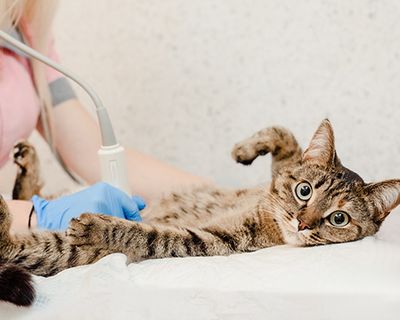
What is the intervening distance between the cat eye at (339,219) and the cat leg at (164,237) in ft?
0.39

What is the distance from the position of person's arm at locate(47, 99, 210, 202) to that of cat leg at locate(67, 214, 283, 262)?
1.36 ft

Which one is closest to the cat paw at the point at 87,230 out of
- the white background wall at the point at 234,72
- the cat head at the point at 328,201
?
the cat head at the point at 328,201

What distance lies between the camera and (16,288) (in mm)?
787

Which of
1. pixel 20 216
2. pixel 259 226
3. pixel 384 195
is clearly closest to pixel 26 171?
pixel 20 216

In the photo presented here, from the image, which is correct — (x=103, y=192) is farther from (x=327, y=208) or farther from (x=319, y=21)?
(x=319, y=21)

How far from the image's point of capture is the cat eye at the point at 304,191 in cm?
110

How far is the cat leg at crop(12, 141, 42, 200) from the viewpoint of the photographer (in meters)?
1.43

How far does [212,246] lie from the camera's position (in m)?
1.08

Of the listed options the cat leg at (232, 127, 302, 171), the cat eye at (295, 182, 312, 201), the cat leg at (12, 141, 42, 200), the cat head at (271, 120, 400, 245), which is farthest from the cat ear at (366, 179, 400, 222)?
the cat leg at (12, 141, 42, 200)

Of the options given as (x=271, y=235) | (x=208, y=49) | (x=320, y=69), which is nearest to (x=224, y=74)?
(x=208, y=49)

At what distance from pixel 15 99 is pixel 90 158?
265 millimetres

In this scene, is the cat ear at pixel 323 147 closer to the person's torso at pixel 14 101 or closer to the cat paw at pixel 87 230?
the cat paw at pixel 87 230

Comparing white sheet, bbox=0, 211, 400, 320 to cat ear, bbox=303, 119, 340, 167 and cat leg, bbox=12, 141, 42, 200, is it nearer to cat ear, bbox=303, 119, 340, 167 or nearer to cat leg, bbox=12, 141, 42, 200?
cat ear, bbox=303, 119, 340, 167

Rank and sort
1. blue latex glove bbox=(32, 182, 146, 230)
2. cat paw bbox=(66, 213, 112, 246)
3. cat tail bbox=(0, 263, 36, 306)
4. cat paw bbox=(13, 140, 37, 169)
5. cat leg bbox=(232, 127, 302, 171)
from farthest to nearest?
cat paw bbox=(13, 140, 37, 169) < cat leg bbox=(232, 127, 302, 171) < blue latex glove bbox=(32, 182, 146, 230) < cat paw bbox=(66, 213, 112, 246) < cat tail bbox=(0, 263, 36, 306)
